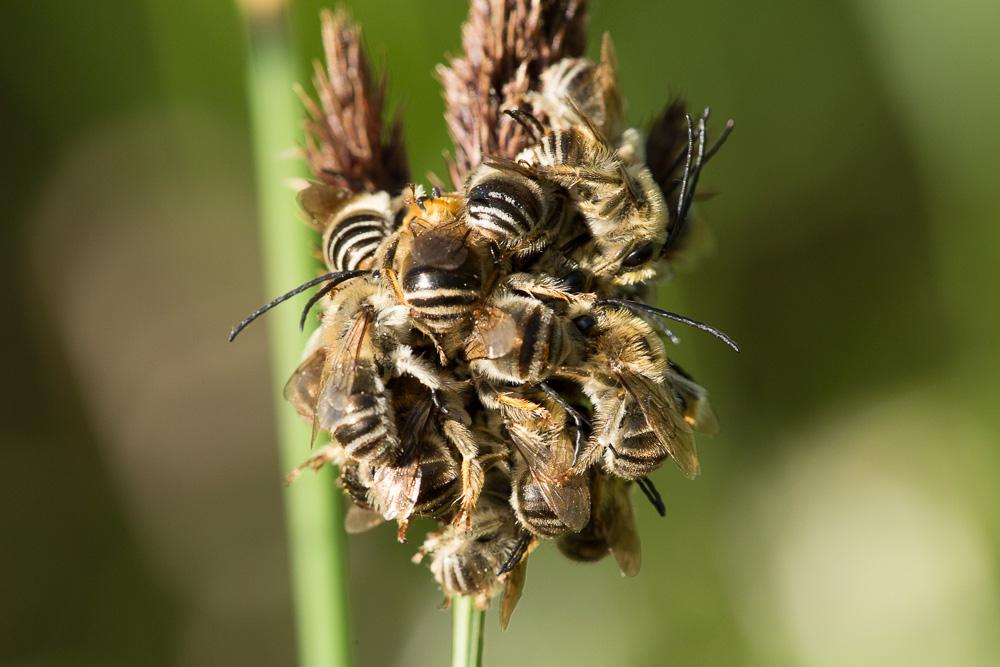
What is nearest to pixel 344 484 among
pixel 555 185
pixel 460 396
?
pixel 460 396

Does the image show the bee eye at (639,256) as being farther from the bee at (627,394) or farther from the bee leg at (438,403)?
the bee leg at (438,403)

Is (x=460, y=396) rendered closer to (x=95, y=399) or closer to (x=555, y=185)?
(x=555, y=185)

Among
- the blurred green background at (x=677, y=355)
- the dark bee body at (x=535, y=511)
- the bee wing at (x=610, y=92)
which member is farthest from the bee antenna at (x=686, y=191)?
the blurred green background at (x=677, y=355)

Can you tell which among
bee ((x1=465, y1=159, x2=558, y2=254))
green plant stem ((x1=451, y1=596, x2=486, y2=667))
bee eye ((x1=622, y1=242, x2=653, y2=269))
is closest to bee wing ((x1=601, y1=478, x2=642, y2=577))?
green plant stem ((x1=451, y1=596, x2=486, y2=667))

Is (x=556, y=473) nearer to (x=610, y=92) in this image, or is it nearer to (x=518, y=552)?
(x=518, y=552)

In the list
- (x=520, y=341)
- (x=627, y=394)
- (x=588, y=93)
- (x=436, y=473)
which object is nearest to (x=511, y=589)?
(x=436, y=473)

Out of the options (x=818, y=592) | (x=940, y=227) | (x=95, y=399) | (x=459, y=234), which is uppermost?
(x=459, y=234)
